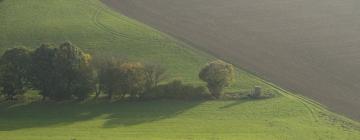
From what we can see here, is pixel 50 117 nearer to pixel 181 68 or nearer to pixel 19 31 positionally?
pixel 181 68


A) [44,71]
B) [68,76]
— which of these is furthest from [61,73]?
[44,71]

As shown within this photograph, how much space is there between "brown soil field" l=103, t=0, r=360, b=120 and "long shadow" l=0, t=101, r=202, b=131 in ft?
56.3

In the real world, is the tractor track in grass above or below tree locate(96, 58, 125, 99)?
above

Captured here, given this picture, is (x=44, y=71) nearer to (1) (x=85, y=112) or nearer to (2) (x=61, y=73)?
(2) (x=61, y=73)

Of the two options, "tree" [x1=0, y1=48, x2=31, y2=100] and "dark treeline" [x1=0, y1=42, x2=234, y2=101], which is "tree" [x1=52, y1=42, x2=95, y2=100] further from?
"tree" [x1=0, y1=48, x2=31, y2=100]

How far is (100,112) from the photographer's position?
223ft

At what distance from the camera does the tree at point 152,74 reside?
72.8m

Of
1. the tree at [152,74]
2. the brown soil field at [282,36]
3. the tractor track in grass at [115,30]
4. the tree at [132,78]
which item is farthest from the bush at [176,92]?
the tractor track in grass at [115,30]

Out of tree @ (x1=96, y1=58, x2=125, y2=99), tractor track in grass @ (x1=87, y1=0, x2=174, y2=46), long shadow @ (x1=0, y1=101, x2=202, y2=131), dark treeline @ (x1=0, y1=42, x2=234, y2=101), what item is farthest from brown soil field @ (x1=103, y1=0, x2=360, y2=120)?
tree @ (x1=96, y1=58, x2=125, y2=99)

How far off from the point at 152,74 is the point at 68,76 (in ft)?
34.2

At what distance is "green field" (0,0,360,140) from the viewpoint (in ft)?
196

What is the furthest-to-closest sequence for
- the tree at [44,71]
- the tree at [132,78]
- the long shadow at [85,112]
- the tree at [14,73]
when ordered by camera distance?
the tree at [132,78], the tree at [14,73], the tree at [44,71], the long shadow at [85,112]

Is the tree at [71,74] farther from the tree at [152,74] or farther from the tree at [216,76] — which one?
the tree at [216,76]

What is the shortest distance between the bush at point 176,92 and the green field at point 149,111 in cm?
135
